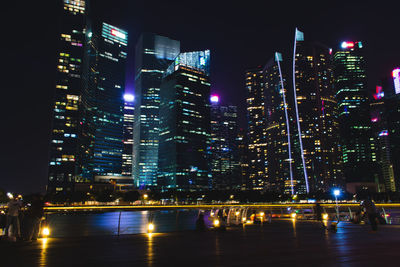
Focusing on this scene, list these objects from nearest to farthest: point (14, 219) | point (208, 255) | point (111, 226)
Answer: point (208, 255)
point (14, 219)
point (111, 226)

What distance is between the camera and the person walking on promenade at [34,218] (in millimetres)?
17688

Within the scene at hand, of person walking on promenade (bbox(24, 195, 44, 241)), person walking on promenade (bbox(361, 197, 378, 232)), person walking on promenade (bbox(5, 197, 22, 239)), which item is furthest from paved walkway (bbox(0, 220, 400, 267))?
person walking on promenade (bbox(361, 197, 378, 232))

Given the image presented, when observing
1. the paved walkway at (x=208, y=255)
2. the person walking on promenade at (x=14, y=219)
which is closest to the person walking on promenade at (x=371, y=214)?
the paved walkway at (x=208, y=255)

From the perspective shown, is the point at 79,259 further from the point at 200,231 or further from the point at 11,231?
the point at 200,231

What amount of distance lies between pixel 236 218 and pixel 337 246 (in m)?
15.4

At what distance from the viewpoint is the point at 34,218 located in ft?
59.6

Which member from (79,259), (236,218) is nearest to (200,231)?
(236,218)

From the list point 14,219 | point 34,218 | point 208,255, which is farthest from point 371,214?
point 14,219

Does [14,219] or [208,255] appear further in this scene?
[14,219]

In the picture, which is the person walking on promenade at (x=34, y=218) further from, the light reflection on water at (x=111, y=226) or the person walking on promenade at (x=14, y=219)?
the light reflection on water at (x=111, y=226)

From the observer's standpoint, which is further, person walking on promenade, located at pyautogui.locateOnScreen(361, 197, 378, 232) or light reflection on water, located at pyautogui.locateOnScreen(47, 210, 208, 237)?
light reflection on water, located at pyautogui.locateOnScreen(47, 210, 208, 237)

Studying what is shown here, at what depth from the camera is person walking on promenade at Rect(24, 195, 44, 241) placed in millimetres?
17688

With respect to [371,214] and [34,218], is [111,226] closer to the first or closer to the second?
[34,218]

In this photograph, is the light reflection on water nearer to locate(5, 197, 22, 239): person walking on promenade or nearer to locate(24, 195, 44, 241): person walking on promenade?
locate(24, 195, 44, 241): person walking on promenade
